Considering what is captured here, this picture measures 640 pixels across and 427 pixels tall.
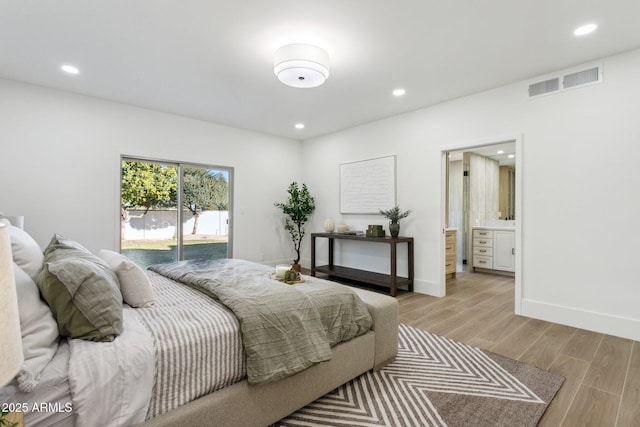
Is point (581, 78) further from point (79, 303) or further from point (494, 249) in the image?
point (79, 303)

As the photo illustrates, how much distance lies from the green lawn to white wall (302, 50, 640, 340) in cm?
353

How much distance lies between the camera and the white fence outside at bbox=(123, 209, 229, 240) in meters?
4.41

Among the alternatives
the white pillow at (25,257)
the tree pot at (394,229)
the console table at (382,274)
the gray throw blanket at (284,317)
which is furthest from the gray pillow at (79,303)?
the tree pot at (394,229)

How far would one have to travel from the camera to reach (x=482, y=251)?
593 cm

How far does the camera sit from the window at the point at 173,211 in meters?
4.39

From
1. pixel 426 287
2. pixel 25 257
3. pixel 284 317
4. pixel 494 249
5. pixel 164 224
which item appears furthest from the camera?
pixel 494 249

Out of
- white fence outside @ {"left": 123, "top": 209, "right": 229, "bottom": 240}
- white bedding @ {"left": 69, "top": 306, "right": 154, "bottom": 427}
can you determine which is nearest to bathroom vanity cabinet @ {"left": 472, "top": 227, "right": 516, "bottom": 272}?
white fence outside @ {"left": 123, "top": 209, "right": 229, "bottom": 240}

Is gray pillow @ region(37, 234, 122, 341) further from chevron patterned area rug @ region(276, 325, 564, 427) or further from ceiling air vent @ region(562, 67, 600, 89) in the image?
ceiling air vent @ region(562, 67, 600, 89)

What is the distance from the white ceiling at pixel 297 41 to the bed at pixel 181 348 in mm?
1845

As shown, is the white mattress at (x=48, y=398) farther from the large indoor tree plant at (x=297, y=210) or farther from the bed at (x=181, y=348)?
the large indoor tree plant at (x=297, y=210)

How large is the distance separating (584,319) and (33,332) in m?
4.22

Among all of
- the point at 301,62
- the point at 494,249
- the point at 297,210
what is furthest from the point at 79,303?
the point at 494,249

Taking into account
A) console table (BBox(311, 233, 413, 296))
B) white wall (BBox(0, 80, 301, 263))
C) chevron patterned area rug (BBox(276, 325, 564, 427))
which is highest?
white wall (BBox(0, 80, 301, 263))

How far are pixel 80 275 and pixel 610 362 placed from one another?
3590mm
